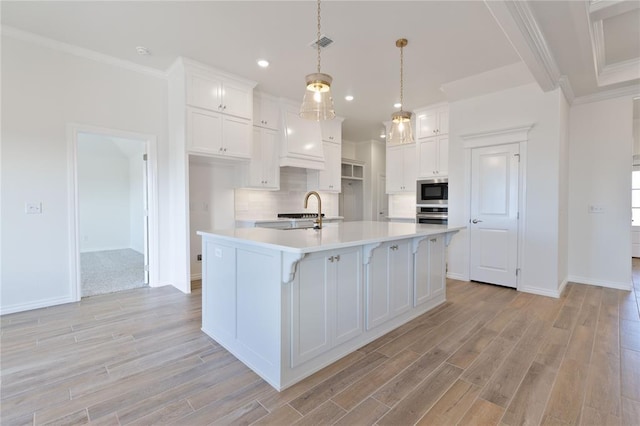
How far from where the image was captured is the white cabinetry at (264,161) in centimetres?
456

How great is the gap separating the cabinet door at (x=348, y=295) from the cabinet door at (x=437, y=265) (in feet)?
3.99

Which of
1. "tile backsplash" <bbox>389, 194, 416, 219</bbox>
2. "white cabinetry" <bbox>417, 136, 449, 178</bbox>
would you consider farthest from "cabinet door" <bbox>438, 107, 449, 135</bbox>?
"tile backsplash" <bbox>389, 194, 416, 219</bbox>

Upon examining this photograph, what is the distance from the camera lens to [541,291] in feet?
12.2

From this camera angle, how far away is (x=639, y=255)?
611 centimetres

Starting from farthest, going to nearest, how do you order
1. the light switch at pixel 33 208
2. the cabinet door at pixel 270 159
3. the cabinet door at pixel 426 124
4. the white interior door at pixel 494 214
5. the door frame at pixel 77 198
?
the cabinet door at pixel 426 124 < the cabinet door at pixel 270 159 < the white interior door at pixel 494 214 < the door frame at pixel 77 198 < the light switch at pixel 33 208

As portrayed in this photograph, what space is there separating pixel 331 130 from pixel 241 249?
4.11 m

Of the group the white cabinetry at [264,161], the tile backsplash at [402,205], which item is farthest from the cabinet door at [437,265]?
the tile backsplash at [402,205]

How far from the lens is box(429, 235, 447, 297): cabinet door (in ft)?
10.4

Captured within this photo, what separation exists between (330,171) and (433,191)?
1930 mm

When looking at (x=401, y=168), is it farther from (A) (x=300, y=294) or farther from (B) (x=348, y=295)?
(A) (x=300, y=294)

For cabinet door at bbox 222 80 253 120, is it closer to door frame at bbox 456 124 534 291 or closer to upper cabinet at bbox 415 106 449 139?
upper cabinet at bbox 415 106 449 139

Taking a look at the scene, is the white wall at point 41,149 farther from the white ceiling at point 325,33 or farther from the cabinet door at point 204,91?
the cabinet door at point 204,91

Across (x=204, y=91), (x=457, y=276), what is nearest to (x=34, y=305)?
(x=204, y=91)

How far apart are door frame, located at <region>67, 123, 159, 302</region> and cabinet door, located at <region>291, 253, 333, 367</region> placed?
2.93m
